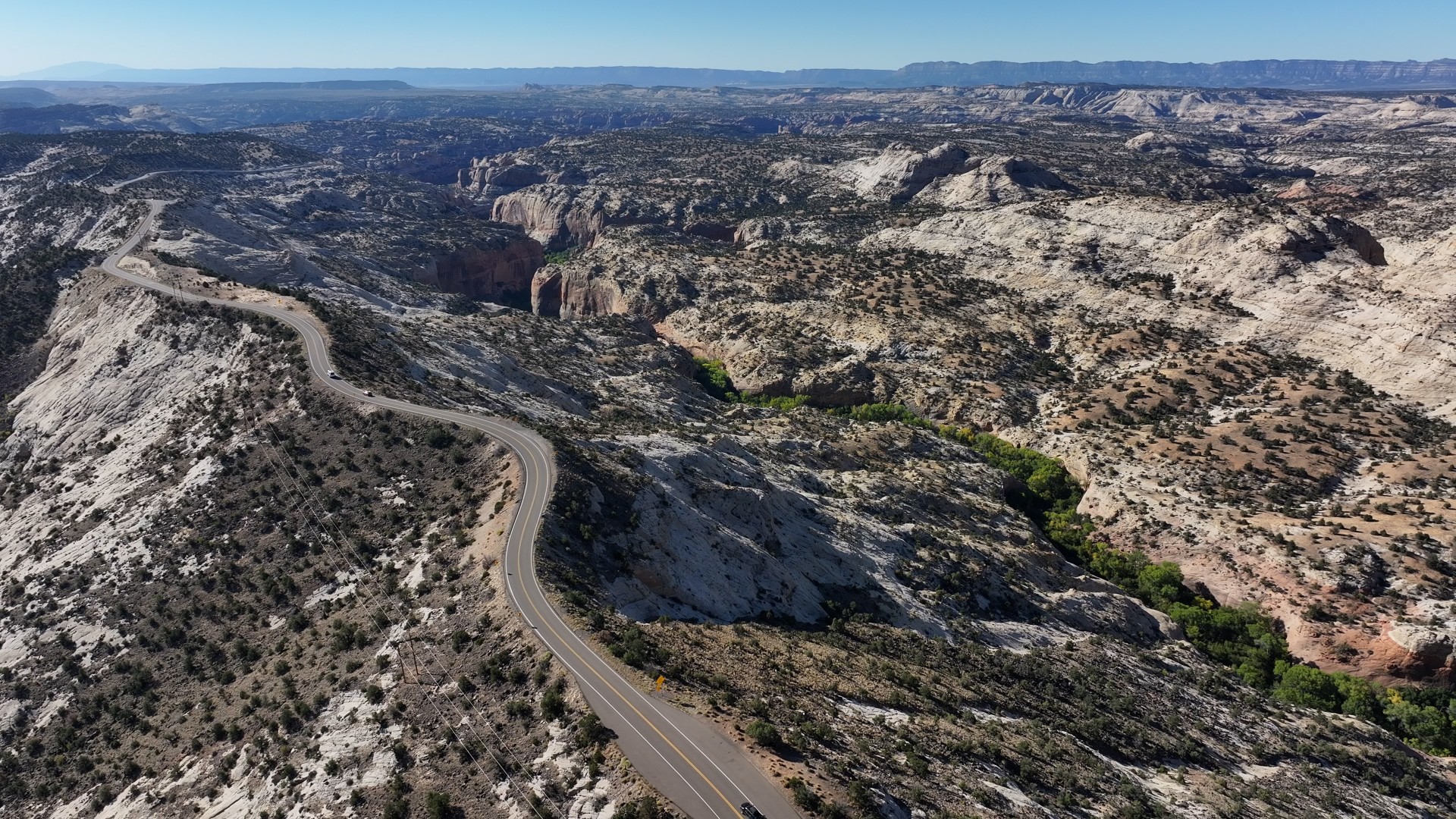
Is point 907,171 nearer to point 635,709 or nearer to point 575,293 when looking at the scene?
point 575,293

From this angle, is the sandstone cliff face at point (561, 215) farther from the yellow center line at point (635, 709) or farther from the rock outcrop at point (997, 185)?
the yellow center line at point (635, 709)

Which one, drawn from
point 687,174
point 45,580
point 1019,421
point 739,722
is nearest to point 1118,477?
point 1019,421

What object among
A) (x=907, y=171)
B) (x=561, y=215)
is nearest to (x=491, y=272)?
(x=561, y=215)

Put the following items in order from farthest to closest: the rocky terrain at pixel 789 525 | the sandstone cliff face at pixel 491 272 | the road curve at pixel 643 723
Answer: the sandstone cliff face at pixel 491 272 → the rocky terrain at pixel 789 525 → the road curve at pixel 643 723

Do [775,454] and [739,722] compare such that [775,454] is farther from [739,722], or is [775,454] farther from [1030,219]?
[1030,219]

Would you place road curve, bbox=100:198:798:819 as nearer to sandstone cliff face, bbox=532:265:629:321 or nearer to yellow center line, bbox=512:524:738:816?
yellow center line, bbox=512:524:738:816

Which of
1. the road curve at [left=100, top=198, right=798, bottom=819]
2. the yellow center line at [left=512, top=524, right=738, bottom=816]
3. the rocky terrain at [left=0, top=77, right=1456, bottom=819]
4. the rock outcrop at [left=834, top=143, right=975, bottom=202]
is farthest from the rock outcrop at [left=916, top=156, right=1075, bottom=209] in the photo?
the yellow center line at [left=512, top=524, right=738, bottom=816]

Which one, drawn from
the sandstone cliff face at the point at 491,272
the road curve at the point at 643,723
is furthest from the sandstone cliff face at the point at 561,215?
the road curve at the point at 643,723
